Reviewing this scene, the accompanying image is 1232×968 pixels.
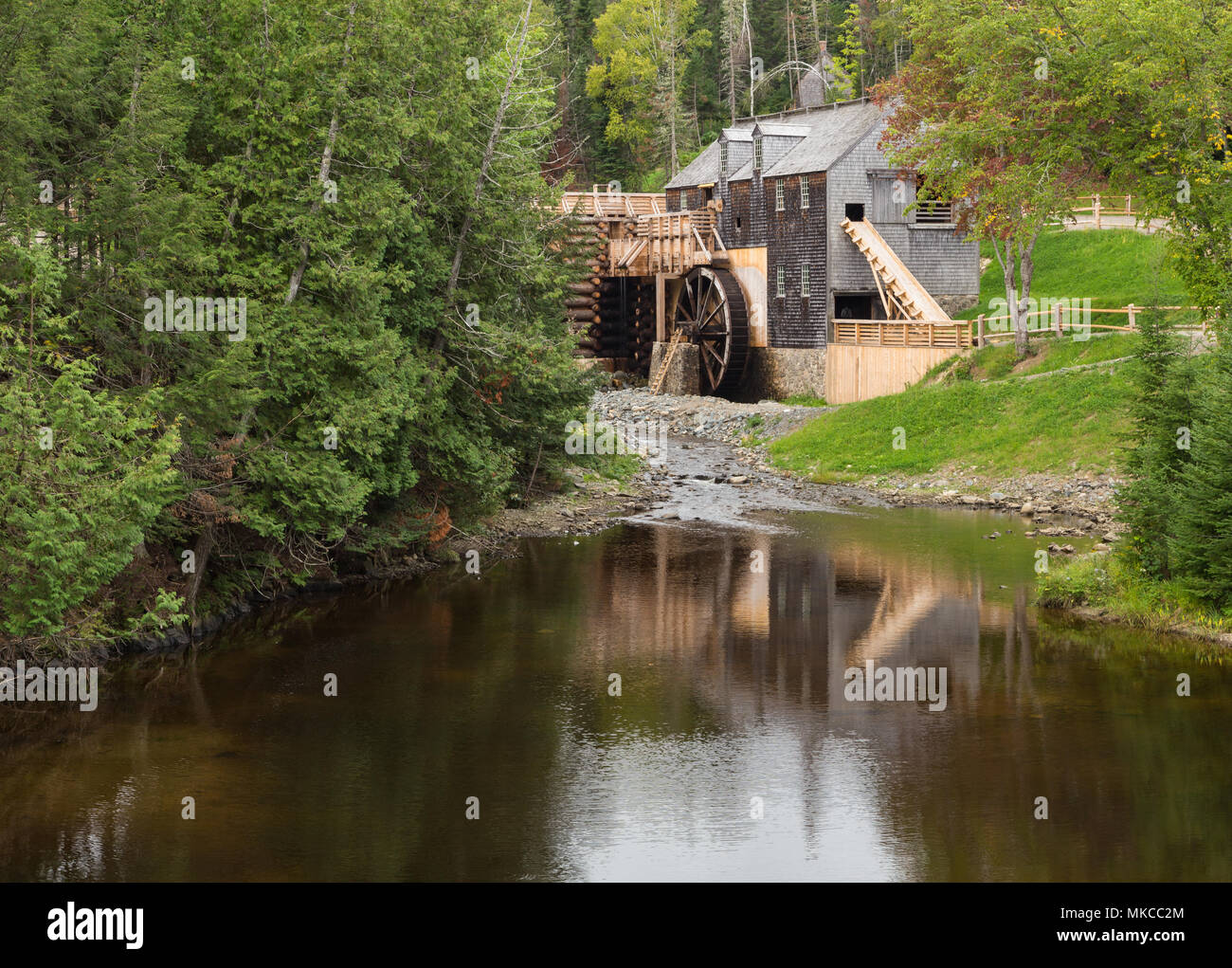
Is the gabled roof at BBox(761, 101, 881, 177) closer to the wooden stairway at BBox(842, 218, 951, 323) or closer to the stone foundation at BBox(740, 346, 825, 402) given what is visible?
the wooden stairway at BBox(842, 218, 951, 323)

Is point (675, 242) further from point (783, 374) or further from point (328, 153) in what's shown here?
point (328, 153)

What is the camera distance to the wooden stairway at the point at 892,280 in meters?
41.7

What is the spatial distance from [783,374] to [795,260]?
4079 millimetres

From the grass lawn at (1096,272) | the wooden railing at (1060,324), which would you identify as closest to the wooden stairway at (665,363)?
the grass lawn at (1096,272)

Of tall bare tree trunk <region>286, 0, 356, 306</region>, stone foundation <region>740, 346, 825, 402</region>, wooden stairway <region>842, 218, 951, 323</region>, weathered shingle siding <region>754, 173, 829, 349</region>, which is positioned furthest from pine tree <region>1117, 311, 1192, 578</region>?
weathered shingle siding <region>754, 173, 829, 349</region>

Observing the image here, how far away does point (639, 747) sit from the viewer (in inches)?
631

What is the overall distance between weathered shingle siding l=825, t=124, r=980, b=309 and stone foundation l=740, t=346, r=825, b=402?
106 inches

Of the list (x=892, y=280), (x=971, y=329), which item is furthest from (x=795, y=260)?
(x=971, y=329)

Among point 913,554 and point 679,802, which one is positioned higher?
point 913,554

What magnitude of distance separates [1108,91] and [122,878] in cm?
2353

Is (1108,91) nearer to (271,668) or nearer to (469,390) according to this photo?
(469,390)

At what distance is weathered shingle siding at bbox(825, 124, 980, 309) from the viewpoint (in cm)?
4553
